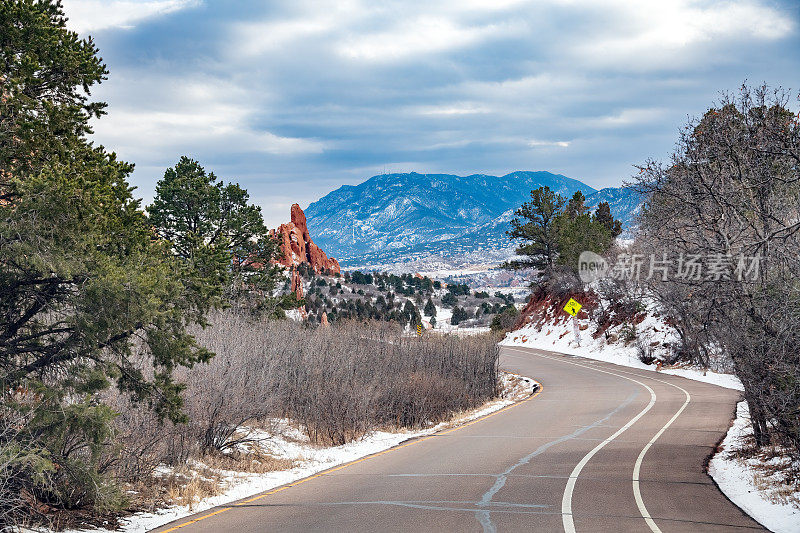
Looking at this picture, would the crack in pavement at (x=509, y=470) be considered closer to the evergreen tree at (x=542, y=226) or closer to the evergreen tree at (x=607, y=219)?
the evergreen tree at (x=542, y=226)

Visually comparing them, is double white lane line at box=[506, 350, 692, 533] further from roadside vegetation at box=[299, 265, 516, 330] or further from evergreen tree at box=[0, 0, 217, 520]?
roadside vegetation at box=[299, 265, 516, 330]

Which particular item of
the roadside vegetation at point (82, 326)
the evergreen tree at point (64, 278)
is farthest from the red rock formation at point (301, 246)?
the evergreen tree at point (64, 278)

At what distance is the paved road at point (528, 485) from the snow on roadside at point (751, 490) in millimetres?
255

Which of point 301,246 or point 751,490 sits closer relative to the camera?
point 751,490

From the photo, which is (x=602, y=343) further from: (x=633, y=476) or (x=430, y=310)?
(x=430, y=310)

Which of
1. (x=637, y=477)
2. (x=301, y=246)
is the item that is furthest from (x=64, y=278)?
(x=301, y=246)

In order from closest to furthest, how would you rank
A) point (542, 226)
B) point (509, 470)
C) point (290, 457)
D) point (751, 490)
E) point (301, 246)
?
point (751, 490)
point (509, 470)
point (290, 457)
point (542, 226)
point (301, 246)

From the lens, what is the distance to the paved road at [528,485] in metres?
8.88

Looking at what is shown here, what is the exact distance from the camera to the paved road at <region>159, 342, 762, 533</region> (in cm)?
888

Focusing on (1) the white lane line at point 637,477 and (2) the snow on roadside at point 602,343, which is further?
(2) the snow on roadside at point 602,343

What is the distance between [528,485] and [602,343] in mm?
40182

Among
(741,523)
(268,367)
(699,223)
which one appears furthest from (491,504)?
(268,367)

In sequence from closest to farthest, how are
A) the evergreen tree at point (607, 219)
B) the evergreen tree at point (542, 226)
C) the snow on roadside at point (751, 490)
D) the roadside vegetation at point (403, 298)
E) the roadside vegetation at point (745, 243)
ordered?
the snow on roadside at point (751, 490) < the roadside vegetation at point (745, 243) < the evergreen tree at point (542, 226) < the evergreen tree at point (607, 219) < the roadside vegetation at point (403, 298)

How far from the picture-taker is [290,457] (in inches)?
582
